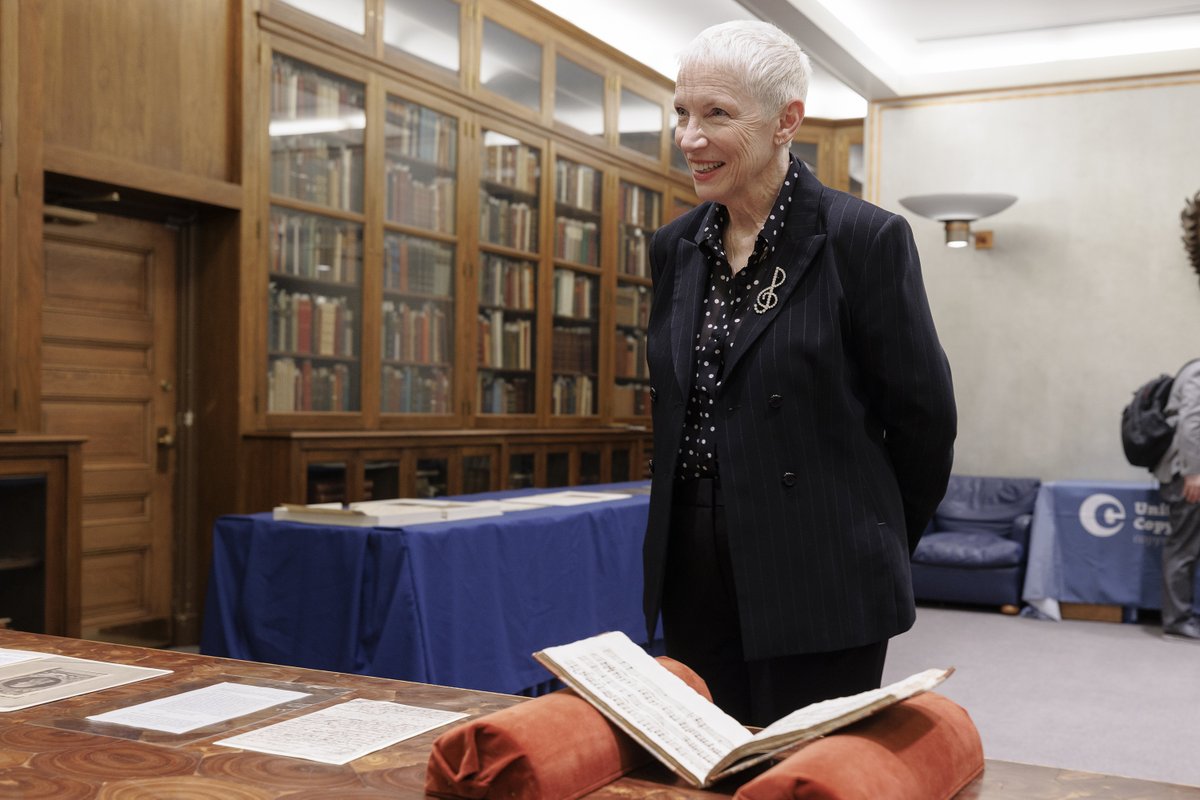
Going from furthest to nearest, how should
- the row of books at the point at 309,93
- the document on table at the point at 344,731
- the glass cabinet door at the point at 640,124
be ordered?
the glass cabinet door at the point at 640,124 → the row of books at the point at 309,93 → the document on table at the point at 344,731

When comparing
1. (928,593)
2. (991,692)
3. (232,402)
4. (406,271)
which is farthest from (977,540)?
(232,402)

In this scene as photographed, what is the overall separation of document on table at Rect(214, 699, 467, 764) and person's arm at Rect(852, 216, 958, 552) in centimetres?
68

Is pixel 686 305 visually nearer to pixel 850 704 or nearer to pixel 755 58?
pixel 755 58

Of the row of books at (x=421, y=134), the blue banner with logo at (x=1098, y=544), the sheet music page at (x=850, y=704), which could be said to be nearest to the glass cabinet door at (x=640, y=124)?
the row of books at (x=421, y=134)

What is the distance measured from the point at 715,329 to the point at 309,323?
450 cm

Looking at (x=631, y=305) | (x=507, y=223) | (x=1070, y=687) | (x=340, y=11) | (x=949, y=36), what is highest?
(x=949, y=36)

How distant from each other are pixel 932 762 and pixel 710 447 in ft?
2.16

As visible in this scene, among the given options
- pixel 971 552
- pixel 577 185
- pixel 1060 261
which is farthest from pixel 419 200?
pixel 1060 261

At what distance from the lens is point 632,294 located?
8328 mm

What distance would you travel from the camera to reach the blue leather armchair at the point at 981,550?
6938 millimetres

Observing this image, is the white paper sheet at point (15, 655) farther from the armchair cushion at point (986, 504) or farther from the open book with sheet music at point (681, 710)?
the armchair cushion at point (986, 504)

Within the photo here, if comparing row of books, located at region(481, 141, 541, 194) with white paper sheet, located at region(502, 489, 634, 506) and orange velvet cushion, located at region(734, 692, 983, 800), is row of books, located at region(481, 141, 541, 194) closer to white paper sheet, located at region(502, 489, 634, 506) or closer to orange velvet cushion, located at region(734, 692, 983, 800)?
white paper sheet, located at region(502, 489, 634, 506)

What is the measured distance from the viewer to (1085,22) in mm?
7348

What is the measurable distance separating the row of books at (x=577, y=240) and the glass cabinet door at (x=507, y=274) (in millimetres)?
260
